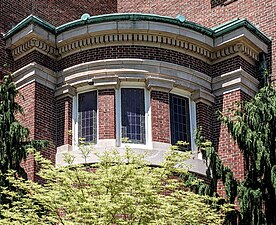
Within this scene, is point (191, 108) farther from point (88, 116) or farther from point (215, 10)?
point (215, 10)

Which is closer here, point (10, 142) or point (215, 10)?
point (10, 142)

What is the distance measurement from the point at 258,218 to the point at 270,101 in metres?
3.06

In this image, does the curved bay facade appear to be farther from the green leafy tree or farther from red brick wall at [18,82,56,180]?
the green leafy tree

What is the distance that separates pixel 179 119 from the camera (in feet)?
62.7

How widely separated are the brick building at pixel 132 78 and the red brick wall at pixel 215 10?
4.38 feet

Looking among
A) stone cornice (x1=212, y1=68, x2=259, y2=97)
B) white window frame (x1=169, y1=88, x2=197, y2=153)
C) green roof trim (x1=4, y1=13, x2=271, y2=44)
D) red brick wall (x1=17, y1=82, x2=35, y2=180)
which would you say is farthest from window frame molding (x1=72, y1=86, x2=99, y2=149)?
stone cornice (x1=212, y1=68, x2=259, y2=97)

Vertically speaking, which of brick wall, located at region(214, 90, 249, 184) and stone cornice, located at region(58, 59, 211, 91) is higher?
stone cornice, located at region(58, 59, 211, 91)

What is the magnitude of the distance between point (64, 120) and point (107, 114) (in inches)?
55.6

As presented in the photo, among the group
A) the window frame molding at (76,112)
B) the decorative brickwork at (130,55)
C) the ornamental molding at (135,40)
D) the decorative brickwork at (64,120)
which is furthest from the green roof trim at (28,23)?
the decorative brickwork at (64,120)

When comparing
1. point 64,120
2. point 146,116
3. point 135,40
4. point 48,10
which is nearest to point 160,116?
point 146,116

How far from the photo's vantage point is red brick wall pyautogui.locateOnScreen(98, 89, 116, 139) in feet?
59.7

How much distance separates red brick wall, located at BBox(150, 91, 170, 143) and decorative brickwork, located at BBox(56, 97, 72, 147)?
2.48 m

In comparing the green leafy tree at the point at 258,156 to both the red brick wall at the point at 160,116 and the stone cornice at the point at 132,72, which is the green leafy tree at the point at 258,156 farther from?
the stone cornice at the point at 132,72

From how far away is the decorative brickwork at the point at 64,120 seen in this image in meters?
18.7
